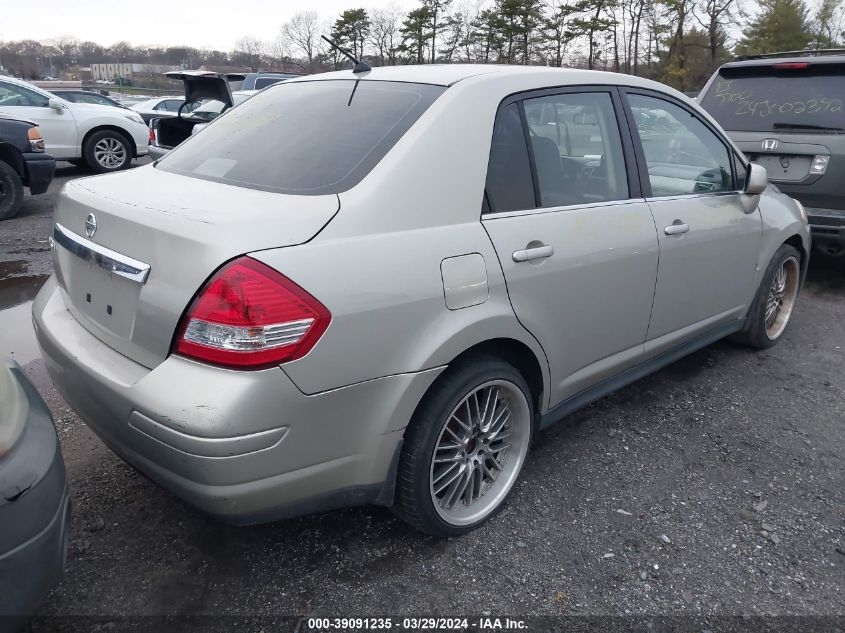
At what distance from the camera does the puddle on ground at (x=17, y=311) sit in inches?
164

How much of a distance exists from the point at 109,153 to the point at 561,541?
1128 cm

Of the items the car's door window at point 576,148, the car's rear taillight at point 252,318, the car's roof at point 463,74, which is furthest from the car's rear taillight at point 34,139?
the car's rear taillight at point 252,318

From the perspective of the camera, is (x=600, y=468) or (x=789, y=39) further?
(x=789, y=39)

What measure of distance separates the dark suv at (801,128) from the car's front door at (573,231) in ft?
10.2

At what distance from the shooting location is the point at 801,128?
213 inches

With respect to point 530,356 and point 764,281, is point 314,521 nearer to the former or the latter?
point 530,356

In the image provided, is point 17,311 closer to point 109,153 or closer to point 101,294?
point 101,294

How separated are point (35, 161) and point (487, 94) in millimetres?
7196

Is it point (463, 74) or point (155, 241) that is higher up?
point (463, 74)

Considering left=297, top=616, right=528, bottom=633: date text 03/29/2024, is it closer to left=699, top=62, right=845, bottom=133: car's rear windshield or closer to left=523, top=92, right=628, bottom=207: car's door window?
left=523, top=92, right=628, bottom=207: car's door window

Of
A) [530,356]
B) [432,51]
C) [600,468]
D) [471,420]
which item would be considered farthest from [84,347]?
[432,51]

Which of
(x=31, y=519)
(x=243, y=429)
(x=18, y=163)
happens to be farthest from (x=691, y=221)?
(x=18, y=163)

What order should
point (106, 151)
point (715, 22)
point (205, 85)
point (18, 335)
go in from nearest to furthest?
point (18, 335) < point (205, 85) < point (106, 151) < point (715, 22)

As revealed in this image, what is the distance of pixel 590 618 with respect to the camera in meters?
2.19
